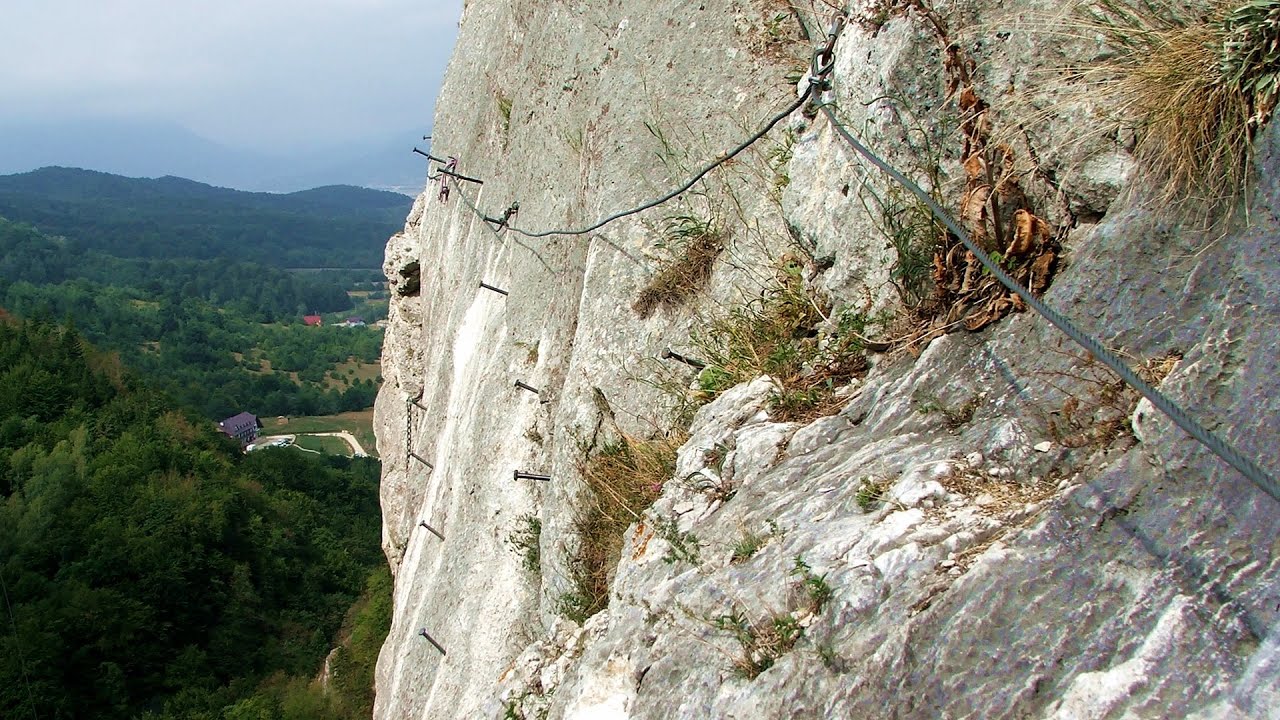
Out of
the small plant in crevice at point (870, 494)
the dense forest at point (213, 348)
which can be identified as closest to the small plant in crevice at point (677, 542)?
the small plant in crevice at point (870, 494)

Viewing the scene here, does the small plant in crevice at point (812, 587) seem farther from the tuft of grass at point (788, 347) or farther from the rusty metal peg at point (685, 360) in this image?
the rusty metal peg at point (685, 360)

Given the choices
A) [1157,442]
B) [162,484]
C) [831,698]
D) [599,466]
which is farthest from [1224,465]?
[162,484]

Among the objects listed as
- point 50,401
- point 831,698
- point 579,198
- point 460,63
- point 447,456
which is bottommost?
point 50,401

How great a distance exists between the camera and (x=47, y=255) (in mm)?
198875

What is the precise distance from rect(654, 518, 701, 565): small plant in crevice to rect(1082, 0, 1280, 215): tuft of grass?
2.61 m

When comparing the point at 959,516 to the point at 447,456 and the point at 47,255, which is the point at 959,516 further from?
the point at 47,255

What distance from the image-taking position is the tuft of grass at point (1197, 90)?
303cm

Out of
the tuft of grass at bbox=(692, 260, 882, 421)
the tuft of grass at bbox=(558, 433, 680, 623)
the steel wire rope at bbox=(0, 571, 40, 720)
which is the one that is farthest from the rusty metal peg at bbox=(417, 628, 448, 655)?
the steel wire rope at bbox=(0, 571, 40, 720)

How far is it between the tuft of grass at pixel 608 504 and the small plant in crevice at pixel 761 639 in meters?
1.90

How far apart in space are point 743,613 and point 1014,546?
1.21 m

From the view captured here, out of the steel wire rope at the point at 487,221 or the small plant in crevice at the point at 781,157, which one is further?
the steel wire rope at the point at 487,221

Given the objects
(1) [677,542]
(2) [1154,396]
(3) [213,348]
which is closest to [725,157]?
(1) [677,542]

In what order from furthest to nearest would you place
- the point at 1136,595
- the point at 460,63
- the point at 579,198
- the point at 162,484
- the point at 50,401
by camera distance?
1. the point at 50,401
2. the point at 162,484
3. the point at 460,63
4. the point at 579,198
5. the point at 1136,595

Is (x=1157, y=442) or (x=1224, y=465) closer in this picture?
(x=1224, y=465)
